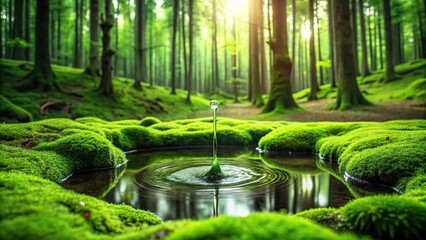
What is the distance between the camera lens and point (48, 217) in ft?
7.55

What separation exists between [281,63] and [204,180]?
40.2 ft

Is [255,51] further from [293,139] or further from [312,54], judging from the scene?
[293,139]

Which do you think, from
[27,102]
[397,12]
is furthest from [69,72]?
[397,12]

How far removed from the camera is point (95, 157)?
7137mm

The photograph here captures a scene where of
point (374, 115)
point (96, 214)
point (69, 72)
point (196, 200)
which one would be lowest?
point (196, 200)

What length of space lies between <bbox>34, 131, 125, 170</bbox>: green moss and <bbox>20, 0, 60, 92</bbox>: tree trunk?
10.5m

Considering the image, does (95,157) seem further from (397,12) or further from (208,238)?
(397,12)

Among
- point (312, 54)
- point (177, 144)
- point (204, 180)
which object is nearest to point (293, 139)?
point (177, 144)

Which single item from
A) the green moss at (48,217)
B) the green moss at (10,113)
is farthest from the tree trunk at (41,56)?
the green moss at (48,217)

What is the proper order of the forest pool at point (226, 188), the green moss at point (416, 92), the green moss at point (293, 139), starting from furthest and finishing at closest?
the green moss at point (416, 92)
the green moss at point (293, 139)
the forest pool at point (226, 188)

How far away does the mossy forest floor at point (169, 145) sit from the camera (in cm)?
213

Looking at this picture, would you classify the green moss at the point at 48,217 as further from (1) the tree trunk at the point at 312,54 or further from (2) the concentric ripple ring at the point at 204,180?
(1) the tree trunk at the point at 312,54

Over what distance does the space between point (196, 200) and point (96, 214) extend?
83.0 inches

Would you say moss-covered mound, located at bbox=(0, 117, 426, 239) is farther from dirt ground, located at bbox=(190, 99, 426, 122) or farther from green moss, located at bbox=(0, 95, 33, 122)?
dirt ground, located at bbox=(190, 99, 426, 122)
